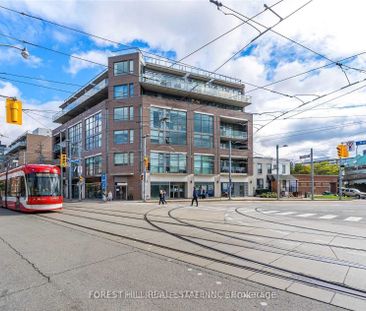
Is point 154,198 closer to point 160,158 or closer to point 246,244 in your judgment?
point 160,158

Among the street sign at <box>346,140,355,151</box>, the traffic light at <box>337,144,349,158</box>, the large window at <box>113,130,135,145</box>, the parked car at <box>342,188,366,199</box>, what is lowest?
the parked car at <box>342,188,366,199</box>

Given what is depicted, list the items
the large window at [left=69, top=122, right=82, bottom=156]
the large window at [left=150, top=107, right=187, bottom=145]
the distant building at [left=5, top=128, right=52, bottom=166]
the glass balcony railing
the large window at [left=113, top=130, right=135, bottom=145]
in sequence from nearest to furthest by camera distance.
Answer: the large window at [left=113, top=130, right=135, bottom=145] → the large window at [left=150, top=107, right=187, bottom=145] → the glass balcony railing → the large window at [left=69, top=122, right=82, bottom=156] → the distant building at [left=5, top=128, right=52, bottom=166]

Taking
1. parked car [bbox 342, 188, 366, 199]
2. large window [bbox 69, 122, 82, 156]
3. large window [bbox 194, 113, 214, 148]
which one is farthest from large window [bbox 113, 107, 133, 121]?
parked car [bbox 342, 188, 366, 199]

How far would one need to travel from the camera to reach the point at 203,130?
4672 centimetres

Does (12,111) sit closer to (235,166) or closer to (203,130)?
(203,130)

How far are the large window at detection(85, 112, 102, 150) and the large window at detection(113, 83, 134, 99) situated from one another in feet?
14.4

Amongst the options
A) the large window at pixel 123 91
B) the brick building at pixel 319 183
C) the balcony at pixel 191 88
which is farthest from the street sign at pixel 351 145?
the large window at pixel 123 91

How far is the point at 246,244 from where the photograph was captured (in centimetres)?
850

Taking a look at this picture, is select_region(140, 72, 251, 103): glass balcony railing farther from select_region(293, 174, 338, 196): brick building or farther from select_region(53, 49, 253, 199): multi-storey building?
select_region(293, 174, 338, 196): brick building

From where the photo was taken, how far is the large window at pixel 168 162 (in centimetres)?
4122

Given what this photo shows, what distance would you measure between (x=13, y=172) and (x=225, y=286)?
21135 mm

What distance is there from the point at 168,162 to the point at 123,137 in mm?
7401

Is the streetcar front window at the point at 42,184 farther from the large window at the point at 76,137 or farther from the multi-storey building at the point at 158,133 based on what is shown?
the large window at the point at 76,137

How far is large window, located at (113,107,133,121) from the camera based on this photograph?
1604 inches
